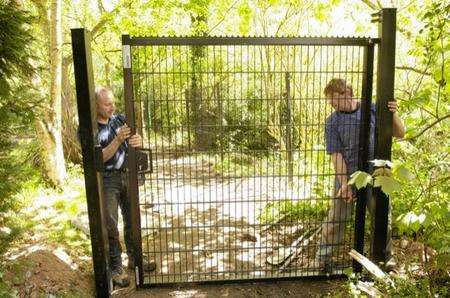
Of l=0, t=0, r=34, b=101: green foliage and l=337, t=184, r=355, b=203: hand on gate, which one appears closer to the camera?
l=0, t=0, r=34, b=101: green foliage

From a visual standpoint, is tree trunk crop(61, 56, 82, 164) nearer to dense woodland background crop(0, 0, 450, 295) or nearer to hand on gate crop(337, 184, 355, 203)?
dense woodland background crop(0, 0, 450, 295)

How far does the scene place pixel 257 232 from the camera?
5434mm

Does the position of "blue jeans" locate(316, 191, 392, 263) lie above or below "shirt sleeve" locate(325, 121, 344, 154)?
below

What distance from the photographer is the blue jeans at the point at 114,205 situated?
4.05 meters

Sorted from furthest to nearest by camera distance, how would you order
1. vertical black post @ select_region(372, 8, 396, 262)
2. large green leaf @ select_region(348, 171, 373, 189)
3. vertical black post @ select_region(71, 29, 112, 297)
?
vertical black post @ select_region(372, 8, 396, 262) < vertical black post @ select_region(71, 29, 112, 297) < large green leaf @ select_region(348, 171, 373, 189)

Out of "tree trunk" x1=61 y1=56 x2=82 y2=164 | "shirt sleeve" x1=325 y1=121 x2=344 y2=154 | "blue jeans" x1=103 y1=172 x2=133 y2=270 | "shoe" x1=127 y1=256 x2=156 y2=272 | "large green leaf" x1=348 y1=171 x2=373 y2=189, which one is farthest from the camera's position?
"tree trunk" x1=61 y1=56 x2=82 y2=164

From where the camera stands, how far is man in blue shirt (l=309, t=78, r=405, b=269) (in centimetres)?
384

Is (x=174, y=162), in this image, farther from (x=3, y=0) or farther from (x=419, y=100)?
(x=419, y=100)

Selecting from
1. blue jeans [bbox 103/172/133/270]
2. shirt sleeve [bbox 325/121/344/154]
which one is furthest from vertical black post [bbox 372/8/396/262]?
blue jeans [bbox 103/172/133/270]

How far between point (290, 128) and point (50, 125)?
4978 mm

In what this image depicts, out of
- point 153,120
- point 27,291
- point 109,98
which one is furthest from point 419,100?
point 27,291

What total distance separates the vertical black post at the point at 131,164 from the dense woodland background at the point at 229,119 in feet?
2.21

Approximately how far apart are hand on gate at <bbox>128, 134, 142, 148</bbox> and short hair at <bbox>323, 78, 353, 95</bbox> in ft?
5.92

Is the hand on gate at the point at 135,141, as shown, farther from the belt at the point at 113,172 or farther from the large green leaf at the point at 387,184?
the large green leaf at the point at 387,184
